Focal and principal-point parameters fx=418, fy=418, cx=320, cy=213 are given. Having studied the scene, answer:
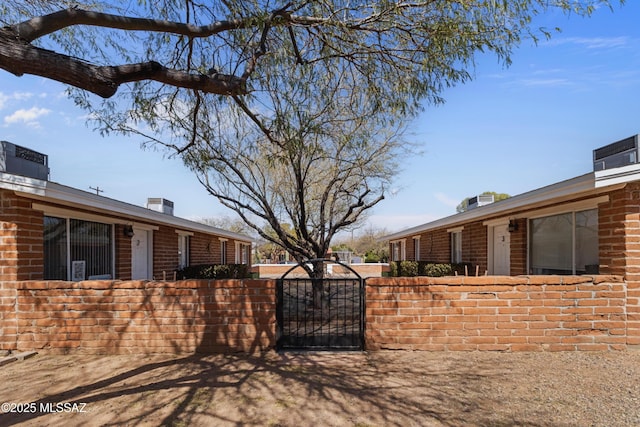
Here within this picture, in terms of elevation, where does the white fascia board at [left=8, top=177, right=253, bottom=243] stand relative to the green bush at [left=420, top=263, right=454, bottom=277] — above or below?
above

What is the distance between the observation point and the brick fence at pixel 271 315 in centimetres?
576

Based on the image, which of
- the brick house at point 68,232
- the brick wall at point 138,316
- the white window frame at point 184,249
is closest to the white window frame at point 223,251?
the white window frame at point 184,249

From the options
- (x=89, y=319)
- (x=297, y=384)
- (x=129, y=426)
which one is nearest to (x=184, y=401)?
(x=129, y=426)

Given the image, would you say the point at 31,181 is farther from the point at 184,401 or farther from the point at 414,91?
the point at 414,91

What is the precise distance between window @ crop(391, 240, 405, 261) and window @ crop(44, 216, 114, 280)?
1711 cm

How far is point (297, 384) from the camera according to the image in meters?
4.66

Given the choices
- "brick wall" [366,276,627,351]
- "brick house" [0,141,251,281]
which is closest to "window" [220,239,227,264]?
"brick house" [0,141,251,281]

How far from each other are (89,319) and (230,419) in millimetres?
3194

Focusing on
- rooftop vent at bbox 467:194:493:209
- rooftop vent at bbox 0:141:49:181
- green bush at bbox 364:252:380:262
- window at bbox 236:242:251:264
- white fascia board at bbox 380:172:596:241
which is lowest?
green bush at bbox 364:252:380:262

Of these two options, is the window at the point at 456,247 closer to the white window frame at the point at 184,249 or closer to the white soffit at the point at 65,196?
the white window frame at the point at 184,249

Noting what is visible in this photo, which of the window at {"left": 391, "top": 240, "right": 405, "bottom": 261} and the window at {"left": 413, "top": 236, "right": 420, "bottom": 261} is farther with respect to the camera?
the window at {"left": 391, "top": 240, "right": 405, "bottom": 261}

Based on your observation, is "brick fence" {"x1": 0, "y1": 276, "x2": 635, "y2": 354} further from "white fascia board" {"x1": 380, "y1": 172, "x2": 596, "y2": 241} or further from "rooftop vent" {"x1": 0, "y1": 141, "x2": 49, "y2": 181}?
"rooftop vent" {"x1": 0, "y1": 141, "x2": 49, "y2": 181}

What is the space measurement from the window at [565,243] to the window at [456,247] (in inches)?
174

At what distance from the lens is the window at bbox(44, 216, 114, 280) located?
7.20 m
